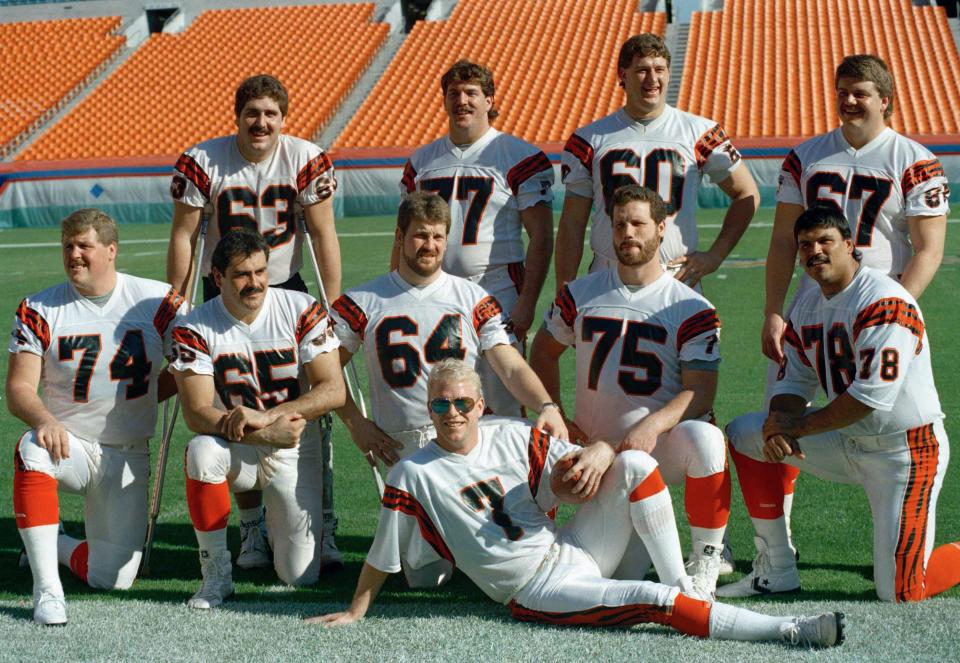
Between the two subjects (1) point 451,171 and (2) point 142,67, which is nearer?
(1) point 451,171

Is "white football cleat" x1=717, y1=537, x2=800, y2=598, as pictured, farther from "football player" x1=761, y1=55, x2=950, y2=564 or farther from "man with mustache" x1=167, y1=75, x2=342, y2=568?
"man with mustache" x1=167, y1=75, x2=342, y2=568

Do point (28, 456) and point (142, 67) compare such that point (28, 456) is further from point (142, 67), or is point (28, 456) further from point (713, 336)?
point (142, 67)

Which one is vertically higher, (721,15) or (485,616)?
(721,15)

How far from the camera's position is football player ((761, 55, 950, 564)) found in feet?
Answer: 14.7

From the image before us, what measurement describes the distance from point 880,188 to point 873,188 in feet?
0.09

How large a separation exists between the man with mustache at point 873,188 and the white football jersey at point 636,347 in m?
0.44

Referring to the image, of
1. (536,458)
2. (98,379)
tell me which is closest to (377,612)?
(536,458)

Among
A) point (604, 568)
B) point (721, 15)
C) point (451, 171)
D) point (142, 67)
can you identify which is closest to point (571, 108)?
point (721, 15)

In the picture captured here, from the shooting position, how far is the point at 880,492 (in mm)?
4152

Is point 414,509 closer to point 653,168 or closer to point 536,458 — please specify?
point 536,458

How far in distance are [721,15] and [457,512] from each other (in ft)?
81.1

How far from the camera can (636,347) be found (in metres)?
4.30

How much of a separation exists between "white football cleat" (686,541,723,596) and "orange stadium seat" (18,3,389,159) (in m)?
19.4

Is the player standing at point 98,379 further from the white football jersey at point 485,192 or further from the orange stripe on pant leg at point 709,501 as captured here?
the orange stripe on pant leg at point 709,501
